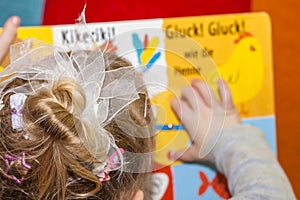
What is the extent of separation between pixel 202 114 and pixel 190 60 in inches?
2.7

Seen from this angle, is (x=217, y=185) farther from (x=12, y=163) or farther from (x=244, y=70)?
(x=12, y=163)

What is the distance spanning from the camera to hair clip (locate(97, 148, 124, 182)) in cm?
49

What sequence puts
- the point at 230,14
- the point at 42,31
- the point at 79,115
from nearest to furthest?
the point at 79,115 → the point at 42,31 → the point at 230,14

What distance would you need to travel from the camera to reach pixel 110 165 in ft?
1.61

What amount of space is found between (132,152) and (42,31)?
0.70 ft

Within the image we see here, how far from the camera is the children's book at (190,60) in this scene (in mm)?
644

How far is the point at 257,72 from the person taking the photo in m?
0.77

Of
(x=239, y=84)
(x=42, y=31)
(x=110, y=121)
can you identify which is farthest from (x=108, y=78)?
(x=239, y=84)

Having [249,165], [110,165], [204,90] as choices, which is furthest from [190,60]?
[110,165]

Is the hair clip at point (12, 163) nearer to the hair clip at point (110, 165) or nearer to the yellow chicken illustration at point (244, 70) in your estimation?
the hair clip at point (110, 165)

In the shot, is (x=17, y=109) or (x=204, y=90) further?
(x=204, y=90)

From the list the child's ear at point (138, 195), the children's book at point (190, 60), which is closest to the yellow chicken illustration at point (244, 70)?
the children's book at point (190, 60)

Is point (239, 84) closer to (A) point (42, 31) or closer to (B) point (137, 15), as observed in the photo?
(B) point (137, 15)

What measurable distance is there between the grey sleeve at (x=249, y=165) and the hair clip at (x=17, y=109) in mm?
280
